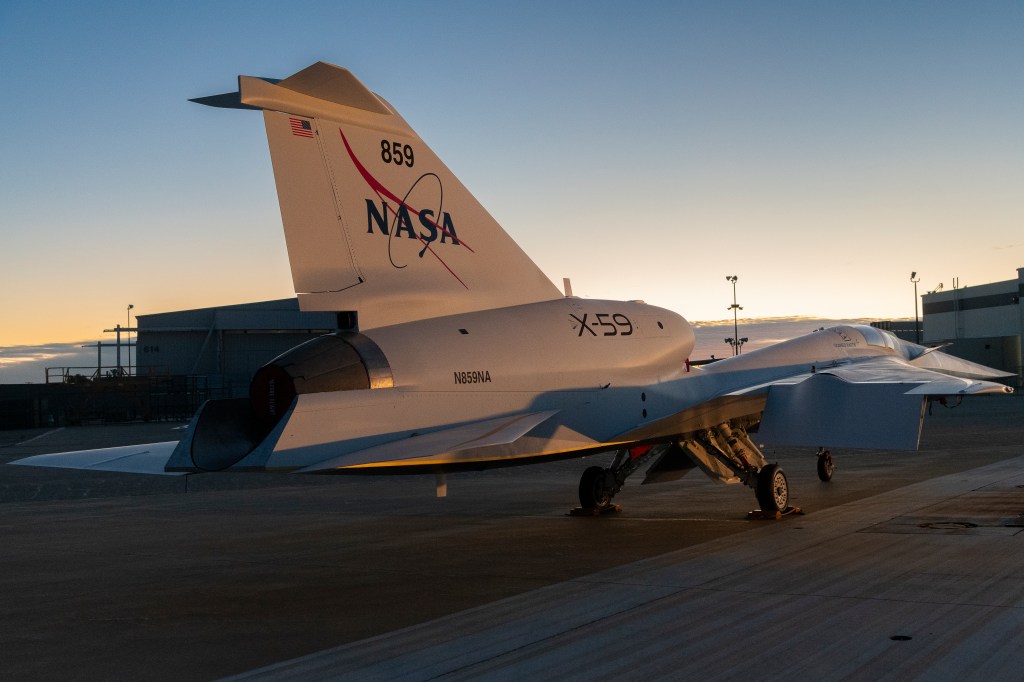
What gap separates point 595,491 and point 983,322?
242 ft

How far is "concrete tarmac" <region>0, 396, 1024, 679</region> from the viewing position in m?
6.09

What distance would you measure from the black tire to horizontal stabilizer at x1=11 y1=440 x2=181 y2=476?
5.71 meters

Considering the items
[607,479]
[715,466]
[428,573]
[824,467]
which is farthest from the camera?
[824,467]

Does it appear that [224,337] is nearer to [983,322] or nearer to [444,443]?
[444,443]

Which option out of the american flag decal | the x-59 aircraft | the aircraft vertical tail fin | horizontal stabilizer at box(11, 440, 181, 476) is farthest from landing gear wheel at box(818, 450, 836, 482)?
the american flag decal

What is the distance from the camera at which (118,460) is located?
962 centimetres

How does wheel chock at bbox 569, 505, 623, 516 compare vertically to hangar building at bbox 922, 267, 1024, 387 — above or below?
below

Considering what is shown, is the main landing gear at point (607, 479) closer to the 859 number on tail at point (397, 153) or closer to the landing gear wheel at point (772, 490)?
the landing gear wheel at point (772, 490)

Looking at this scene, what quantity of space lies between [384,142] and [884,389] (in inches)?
229

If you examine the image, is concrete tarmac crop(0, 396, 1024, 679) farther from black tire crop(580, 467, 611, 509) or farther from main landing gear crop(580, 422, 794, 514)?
main landing gear crop(580, 422, 794, 514)

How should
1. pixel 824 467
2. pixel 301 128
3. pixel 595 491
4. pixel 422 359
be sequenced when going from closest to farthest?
pixel 301 128 < pixel 422 359 < pixel 595 491 < pixel 824 467

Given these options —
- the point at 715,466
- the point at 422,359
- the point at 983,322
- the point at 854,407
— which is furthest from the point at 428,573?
the point at 983,322

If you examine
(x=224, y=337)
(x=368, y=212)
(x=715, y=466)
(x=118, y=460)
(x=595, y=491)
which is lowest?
(x=595, y=491)

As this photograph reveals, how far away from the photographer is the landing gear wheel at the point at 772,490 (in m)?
12.2
